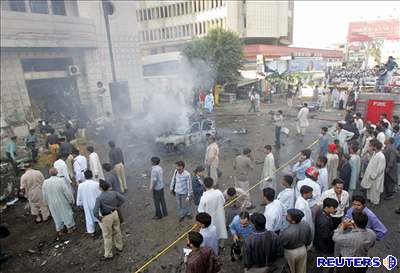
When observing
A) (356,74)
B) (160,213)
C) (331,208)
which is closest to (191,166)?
(160,213)

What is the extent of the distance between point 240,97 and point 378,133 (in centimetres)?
2162

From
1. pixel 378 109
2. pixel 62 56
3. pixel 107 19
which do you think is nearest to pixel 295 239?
pixel 378 109

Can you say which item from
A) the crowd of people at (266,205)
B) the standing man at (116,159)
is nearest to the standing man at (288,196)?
the crowd of people at (266,205)

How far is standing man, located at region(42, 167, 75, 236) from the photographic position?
6.49 metres

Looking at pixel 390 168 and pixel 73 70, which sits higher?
pixel 73 70

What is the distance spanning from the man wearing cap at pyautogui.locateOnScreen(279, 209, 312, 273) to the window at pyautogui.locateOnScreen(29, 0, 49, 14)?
19.8 meters

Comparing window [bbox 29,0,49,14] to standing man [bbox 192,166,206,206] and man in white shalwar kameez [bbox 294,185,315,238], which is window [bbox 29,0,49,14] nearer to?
standing man [bbox 192,166,206,206]

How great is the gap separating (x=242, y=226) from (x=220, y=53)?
25.1m

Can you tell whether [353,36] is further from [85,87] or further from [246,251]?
[246,251]

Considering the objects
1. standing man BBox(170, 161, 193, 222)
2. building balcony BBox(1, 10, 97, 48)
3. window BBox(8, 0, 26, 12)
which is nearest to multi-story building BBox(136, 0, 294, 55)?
building balcony BBox(1, 10, 97, 48)

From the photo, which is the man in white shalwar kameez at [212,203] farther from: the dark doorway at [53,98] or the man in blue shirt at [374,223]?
the dark doorway at [53,98]

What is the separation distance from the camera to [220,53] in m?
27.6

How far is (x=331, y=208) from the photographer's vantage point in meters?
4.20

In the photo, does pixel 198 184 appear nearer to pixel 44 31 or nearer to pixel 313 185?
pixel 313 185
